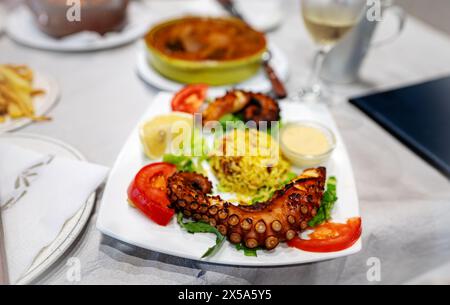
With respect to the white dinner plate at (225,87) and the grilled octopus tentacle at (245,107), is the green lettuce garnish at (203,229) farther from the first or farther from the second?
the white dinner plate at (225,87)

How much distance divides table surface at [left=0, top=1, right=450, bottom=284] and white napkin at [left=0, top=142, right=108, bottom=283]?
0.08 meters

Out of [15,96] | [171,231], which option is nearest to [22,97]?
[15,96]

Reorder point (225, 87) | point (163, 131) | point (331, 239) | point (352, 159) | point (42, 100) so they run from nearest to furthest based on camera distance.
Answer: point (331, 239), point (163, 131), point (352, 159), point (42, 100), point (225, 87)

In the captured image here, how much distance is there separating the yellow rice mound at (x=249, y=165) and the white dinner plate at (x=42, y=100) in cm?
79

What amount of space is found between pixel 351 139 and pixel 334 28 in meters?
0.45

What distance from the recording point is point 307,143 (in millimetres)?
1392

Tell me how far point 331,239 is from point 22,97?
1.31 metres

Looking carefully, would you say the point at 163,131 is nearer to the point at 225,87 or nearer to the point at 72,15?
the point at 225,87

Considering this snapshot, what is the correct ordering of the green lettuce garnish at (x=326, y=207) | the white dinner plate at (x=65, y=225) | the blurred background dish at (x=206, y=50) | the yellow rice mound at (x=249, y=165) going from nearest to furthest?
the white dinner plate at (x=65, y=225)
the green lettuce garnish at (x=326, y=207)
the yellow rice mound at (x=249, y=165)
the blurred background dish at (x=206, y=50)

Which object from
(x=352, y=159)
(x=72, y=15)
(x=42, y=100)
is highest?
(x=72, y=15)

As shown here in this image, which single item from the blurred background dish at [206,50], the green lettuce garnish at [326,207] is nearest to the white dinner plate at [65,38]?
the blurred background dish at [206,50]

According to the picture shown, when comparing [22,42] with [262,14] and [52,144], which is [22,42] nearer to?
[52,144]

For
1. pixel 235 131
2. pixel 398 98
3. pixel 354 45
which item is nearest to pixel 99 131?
pixel 235 131

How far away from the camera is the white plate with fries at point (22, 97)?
1553 millimetres
